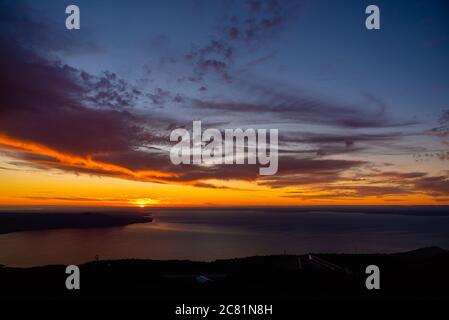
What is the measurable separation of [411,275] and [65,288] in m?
14.0

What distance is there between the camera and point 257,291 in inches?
525

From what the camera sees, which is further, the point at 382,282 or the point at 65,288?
the point at 382,282

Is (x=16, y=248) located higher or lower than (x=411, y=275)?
lower
